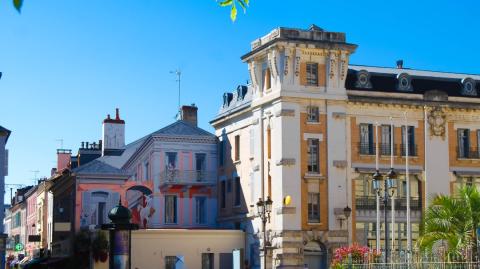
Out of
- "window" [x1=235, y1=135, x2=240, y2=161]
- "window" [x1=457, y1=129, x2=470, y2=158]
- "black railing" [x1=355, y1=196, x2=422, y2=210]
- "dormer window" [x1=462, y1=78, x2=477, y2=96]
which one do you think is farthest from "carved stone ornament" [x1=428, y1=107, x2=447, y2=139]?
"window" [x1=235, y1=135, x2=240, y2=161]

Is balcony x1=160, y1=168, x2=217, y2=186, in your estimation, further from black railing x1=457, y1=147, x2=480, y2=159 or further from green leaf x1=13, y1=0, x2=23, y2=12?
green leaf x1=13, y1=0, x2=23, y2=12

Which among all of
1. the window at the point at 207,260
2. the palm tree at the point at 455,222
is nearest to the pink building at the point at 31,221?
the window at the point at 207,260

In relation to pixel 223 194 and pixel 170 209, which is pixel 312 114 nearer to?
pixel 223 194

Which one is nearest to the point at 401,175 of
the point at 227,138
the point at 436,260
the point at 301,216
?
the point at 301,216

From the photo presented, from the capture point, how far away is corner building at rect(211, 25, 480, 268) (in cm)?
5172

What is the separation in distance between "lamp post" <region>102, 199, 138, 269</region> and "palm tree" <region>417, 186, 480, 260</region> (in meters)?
11.6

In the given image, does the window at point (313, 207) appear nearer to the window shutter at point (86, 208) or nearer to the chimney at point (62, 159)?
the window shutter at point (86, 208)

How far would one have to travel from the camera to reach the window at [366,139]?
54.3 meters

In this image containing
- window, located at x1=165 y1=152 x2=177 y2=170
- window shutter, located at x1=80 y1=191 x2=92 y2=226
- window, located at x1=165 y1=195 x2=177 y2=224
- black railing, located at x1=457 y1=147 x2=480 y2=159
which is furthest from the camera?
window, located at x1=165 y1=152 x2=177 y2=170

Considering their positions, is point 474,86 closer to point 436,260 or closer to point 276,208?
point 276,208

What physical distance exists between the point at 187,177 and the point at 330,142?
36.3ft

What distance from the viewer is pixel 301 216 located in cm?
5156

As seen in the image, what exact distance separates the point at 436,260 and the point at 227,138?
106 feet

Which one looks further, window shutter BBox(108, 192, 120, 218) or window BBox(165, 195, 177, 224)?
window BBox(165, 195, 177, 224)
